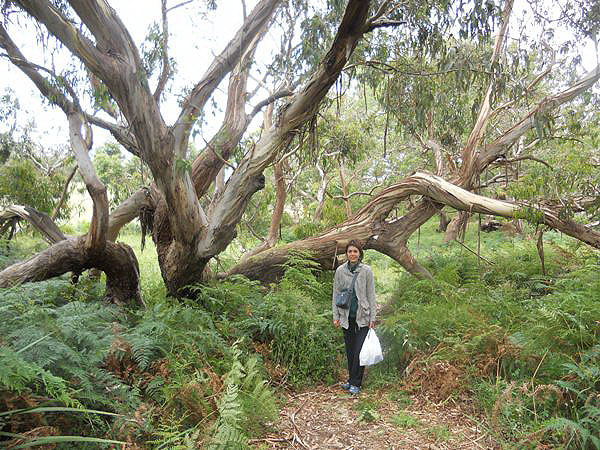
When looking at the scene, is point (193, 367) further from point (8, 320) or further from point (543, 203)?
point (543, 203)

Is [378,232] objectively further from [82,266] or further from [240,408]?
[240,408]

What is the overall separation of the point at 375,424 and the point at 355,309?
1.30m

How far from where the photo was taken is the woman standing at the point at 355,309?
17.1 feet

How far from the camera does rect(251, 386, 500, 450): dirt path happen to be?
4047mm

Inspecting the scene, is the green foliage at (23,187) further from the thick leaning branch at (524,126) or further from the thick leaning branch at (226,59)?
the thick leaning branch at (524,126)

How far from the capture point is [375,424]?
4.42 metres

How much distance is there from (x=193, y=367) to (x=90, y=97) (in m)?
5.29

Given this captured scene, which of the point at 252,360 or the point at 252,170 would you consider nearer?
the point at 252,360

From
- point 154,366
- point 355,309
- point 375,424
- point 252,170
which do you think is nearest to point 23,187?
point 252,170

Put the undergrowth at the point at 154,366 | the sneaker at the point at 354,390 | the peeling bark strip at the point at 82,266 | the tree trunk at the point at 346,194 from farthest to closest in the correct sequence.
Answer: the tree trunk at the point at 346,194, the peeling bark strip at the point at 82,266, the sneaker at the point at 354,390, the undergrowth at the point at 154,366

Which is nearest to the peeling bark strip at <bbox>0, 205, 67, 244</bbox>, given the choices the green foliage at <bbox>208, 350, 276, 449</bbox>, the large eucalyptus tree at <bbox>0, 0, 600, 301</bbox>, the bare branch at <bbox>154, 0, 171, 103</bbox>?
the large eucalyptus tree at <bbox>0, 0, 600, 301</bbox>

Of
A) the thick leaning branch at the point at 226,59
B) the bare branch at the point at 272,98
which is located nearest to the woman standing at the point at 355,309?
the thick leaning branch at the point at 226,59

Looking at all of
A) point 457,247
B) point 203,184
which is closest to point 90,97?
point 203,184

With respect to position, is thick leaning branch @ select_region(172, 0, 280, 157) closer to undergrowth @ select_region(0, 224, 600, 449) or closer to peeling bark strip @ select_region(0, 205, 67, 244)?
undergrowth @ select_region(0, 224, 600, 449)
